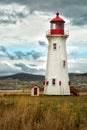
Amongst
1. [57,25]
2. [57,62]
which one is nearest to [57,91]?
[57,62]

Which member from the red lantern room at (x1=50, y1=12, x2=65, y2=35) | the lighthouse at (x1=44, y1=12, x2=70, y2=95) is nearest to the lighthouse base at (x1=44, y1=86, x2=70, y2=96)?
the lighthouse at (x1=44, y1=12, x2=70, y2=95)

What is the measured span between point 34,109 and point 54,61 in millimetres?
38167

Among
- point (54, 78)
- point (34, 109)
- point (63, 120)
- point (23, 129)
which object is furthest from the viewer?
point (54, 78)

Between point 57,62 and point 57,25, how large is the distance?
15.3 feet

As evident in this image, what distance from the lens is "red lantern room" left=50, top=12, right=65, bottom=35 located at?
187ft

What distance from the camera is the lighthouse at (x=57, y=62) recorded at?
56.1 meters

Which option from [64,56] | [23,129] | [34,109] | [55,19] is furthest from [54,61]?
[23,129]

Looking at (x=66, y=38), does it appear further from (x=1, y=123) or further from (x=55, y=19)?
(x=1, y=123)

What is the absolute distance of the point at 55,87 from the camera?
56156mm

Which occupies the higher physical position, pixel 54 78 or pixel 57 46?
pixel 57 46

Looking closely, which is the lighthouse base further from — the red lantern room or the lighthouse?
the red lantern room

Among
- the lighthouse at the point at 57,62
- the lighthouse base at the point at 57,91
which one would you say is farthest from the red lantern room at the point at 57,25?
the lighthouse base at the point at 57,91

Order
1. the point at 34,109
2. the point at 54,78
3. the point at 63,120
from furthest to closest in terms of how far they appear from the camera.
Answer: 1. the point at 54,78
2. the point at 34,109
3. the point at 63,120

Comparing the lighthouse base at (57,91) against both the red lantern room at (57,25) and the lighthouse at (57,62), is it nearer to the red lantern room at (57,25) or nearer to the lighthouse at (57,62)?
the lighthouse at (57,62)
